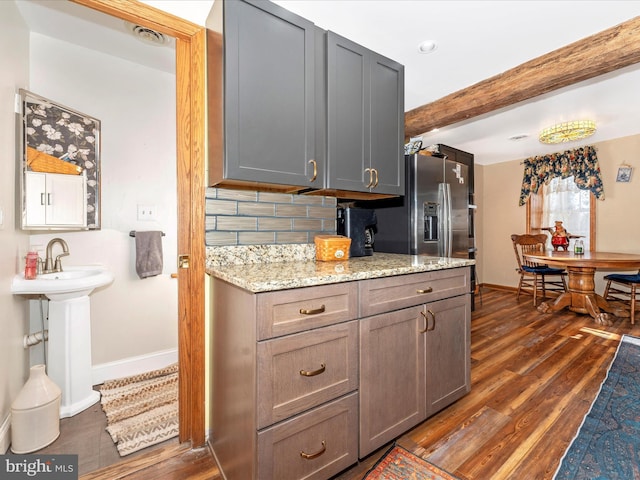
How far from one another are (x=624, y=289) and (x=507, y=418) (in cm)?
415

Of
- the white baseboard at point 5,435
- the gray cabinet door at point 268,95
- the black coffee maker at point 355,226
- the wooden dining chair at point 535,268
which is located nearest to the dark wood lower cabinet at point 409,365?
the black coffee maker at point 355,226

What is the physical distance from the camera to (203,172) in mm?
1592

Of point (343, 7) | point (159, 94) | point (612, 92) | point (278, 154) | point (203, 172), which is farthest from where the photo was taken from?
point (612, 92)

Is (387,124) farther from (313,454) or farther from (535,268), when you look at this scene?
(535,268)

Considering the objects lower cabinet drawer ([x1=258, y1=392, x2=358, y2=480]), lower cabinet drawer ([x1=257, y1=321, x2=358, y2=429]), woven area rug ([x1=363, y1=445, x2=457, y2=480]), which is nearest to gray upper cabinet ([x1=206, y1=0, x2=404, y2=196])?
lower cabinet drawer ([x1=257, y1=321, x2=358, y2=429])

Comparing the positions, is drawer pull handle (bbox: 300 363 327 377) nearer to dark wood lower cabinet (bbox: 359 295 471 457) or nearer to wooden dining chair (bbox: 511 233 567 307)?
dark wood lower cabinet (bbox: 359 295 471 457)

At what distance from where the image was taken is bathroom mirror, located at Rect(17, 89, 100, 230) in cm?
191

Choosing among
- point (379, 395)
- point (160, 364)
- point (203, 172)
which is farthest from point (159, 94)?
point (379, 395)

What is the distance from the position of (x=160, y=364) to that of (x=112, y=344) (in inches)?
16.6

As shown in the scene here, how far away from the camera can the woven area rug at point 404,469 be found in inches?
53.8

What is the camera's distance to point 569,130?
3477 millimetres

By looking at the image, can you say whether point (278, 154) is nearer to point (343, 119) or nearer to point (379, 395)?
point (343, 119)

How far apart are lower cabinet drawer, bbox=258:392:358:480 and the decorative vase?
53.3 inches

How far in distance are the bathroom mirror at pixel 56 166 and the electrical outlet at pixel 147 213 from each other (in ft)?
0.95
